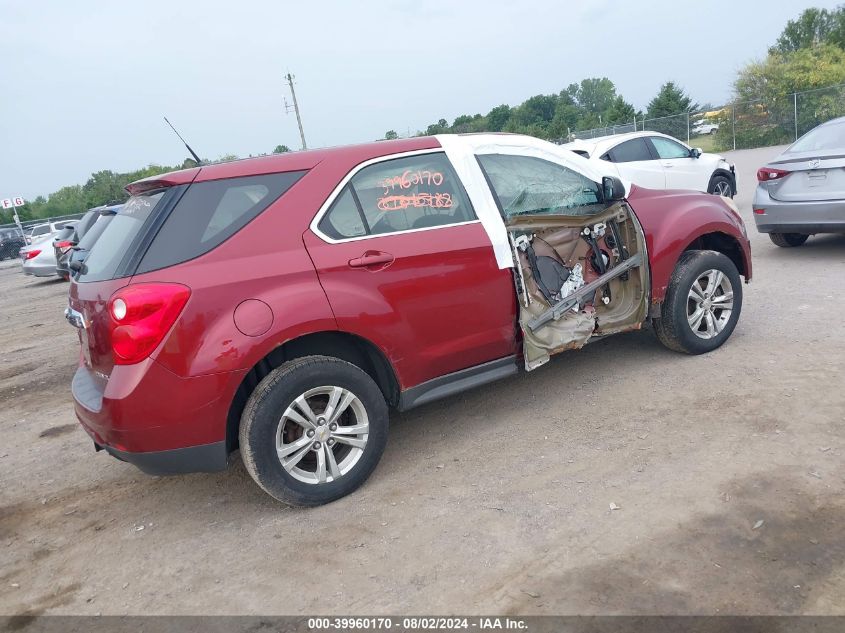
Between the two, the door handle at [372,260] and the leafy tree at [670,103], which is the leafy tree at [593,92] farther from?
the door handle at [372,260]

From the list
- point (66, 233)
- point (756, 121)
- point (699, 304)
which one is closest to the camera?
point (699, 304)

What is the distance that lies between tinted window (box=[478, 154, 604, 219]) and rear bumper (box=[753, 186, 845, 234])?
388 cm

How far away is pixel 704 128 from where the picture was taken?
33.2 metres

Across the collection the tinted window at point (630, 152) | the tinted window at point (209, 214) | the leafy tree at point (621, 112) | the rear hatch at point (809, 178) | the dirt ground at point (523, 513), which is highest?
the leafy tree at point (621, 112)

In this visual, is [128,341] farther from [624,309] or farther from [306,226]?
[624,309]

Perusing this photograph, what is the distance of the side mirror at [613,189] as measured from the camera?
442 centimetres

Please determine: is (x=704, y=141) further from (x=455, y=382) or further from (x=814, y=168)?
(x=455, y=382)

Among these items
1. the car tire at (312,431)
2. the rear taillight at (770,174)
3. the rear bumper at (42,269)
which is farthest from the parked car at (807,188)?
the rear bumper at (42,269)

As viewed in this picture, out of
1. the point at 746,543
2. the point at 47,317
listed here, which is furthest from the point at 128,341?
the point at 47,317

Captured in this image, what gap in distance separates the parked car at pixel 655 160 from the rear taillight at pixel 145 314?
27.8ft

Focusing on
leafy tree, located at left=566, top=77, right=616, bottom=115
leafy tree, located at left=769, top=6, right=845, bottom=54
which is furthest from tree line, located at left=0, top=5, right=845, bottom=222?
leafy tree, located at left=566, top=77, right=616, bottom=115

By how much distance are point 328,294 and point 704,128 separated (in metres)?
34.7

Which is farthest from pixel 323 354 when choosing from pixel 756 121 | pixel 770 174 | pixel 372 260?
pixel 756 121

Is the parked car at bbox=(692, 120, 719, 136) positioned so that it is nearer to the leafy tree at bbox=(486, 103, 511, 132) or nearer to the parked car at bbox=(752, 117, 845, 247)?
the parked car at bbox=(752, 117, 845, 247)
